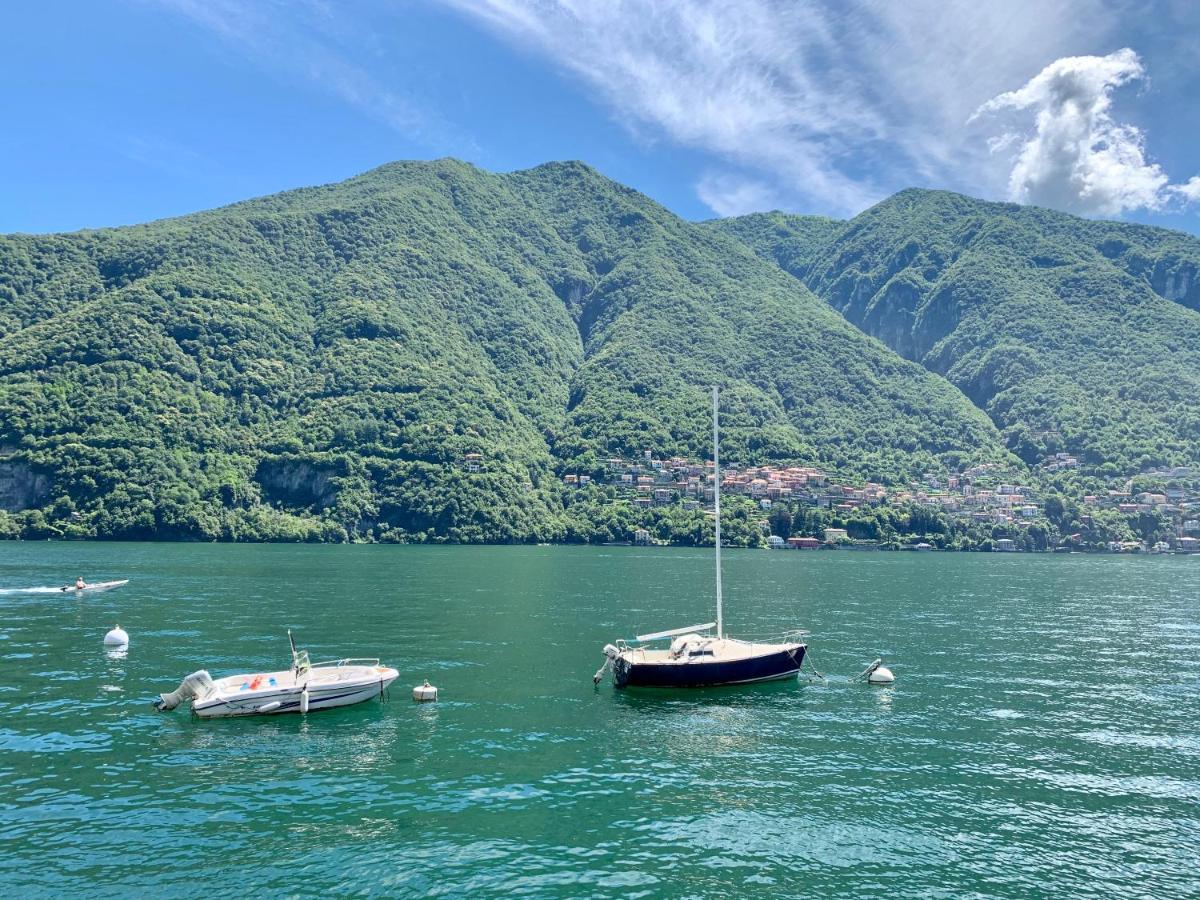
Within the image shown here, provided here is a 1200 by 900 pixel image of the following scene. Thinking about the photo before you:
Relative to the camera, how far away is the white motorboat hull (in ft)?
113

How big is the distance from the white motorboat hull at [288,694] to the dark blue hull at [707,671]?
11.9 metres

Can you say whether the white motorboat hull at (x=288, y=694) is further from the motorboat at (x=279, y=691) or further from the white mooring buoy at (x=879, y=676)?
the white mooring buoy at (x=879, y=676)

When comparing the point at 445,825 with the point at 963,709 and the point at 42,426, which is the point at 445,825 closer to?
the point at 963,709

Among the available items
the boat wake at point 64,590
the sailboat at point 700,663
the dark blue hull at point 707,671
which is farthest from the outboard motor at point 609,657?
the boat wake at point 64,590

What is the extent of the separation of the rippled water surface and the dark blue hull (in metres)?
0.81

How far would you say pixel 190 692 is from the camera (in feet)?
113

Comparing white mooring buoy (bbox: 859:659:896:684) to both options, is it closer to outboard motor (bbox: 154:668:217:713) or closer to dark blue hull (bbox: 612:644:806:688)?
dark blue hull (bbox: 612:644:806:688)

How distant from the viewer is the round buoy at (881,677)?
143ft

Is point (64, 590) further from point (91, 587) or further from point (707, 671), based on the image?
point (707, 671)

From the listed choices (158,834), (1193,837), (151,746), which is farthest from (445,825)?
(1193,837)

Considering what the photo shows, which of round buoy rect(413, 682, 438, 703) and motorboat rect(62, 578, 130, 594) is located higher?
motorboat rect(62, 578, 130, 594)

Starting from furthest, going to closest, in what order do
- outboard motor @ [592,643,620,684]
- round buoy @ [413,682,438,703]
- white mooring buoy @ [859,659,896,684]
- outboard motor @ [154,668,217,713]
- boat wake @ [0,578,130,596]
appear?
boat wake @ [0,578,130,596] → white mooring buoy @ [859,659,896,684] → outboard motor @ [592,643,620,684] → round buoy @ [413,682,438,703] → outboard motor @ [154,668,217,713]

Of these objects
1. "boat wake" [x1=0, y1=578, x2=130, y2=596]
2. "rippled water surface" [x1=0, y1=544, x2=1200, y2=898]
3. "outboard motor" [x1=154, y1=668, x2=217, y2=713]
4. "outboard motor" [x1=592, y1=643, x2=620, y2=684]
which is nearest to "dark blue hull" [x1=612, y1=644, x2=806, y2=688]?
"outboard motor" [x1=592, y1=643, x2=620, y2=684]

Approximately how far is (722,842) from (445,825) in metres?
7.98
